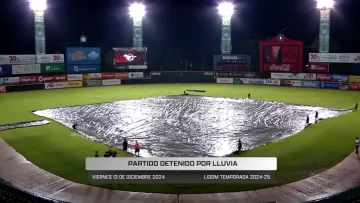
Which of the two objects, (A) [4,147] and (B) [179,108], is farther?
(B) [179,108]

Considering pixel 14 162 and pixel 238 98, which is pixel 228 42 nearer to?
pixel 238 98

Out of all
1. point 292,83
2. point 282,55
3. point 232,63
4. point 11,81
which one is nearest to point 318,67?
point 292,83

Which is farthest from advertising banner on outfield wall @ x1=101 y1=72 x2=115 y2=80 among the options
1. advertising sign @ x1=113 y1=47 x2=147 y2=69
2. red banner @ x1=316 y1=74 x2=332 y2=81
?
red banner @ x1=316 y1=74 x2=332 y2=81

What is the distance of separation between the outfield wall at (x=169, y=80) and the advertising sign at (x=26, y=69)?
736 millimetres

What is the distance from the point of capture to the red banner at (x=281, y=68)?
59009 millimetres

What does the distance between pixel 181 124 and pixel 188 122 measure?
1.00 m

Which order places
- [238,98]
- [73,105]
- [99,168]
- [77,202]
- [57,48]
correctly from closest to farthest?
[77,202] → [99,168] → [73,105] → [238,98] → [57,48]

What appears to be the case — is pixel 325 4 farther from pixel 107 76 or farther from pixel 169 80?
pixel 107 76

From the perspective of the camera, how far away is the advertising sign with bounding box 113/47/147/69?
62.6 metres

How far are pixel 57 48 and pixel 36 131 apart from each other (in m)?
48.8

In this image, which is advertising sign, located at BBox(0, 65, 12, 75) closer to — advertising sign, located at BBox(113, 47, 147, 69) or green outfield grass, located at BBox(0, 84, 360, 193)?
green outfield grass, located at BBox(0, 84, 360, 193)

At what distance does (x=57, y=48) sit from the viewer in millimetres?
73938

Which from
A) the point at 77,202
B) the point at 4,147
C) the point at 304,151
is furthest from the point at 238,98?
the point at 77,202

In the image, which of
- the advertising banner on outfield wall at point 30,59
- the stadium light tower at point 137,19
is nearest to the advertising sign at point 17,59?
the advertising banner on outfield wall at point 30,59
